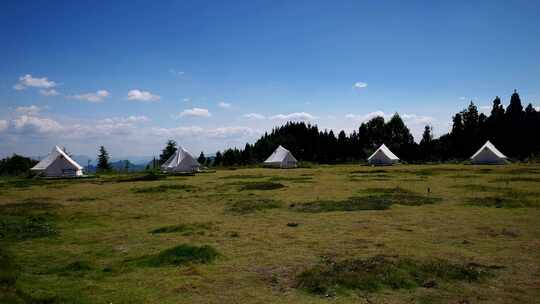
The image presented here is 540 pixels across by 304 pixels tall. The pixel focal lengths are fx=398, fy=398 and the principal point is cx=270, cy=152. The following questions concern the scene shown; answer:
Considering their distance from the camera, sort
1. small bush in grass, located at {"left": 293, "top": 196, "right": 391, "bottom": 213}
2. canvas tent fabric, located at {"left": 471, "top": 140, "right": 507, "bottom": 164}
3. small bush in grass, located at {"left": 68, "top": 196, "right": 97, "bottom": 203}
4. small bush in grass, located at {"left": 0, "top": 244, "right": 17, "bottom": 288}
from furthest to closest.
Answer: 1. canvas tent fabric, located at {"left": 471, "top": 140, "right": 507, "bottom": 164}
2. small bush in grass, located at {"left": 68, "top": 196, "right": 97, "bottom": 203}
3. small bush in grass, located at {"left": 293, "top": 196, "right": 391, "bottom": 213}
4. small bush in grass, located at {"left": 0, "top": 244, "right": 17, "bottom": 288}

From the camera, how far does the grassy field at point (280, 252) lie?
8492mm

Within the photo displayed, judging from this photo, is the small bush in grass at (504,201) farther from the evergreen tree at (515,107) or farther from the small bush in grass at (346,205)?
the evergreen tree at (515,107)

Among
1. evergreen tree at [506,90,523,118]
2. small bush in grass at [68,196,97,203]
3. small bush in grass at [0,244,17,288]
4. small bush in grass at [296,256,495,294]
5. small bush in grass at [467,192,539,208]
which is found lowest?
small bush in grass at [296,256,495,294]

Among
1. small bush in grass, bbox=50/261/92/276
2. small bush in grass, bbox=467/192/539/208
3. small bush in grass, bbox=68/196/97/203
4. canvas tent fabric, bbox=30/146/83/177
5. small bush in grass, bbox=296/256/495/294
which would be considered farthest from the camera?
canvas tent fabric, bbox=30/146/83/177

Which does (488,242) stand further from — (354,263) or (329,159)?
(329,159)

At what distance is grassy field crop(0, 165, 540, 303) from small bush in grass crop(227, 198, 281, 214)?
6 centimetres

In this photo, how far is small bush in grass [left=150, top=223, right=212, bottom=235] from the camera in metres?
15.2

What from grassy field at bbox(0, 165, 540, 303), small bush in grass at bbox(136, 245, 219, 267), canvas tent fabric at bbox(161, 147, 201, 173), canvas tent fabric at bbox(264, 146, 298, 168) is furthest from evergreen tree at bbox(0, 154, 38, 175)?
small bush in grass at bbox(136, 245, 219, 267)

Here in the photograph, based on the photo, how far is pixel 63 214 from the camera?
20422 mm

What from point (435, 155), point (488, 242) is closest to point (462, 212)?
point (488, 242)

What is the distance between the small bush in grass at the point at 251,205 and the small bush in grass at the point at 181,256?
795cm

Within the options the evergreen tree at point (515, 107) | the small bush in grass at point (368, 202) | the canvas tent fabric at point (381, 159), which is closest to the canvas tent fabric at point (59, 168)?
the small bush in grass at point (368, 202)

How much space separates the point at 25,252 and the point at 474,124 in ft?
292

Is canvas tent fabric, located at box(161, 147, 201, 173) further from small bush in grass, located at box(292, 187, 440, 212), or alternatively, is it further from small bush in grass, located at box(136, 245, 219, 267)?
small bush in grass, located at box(136, 245, 219, 267)
